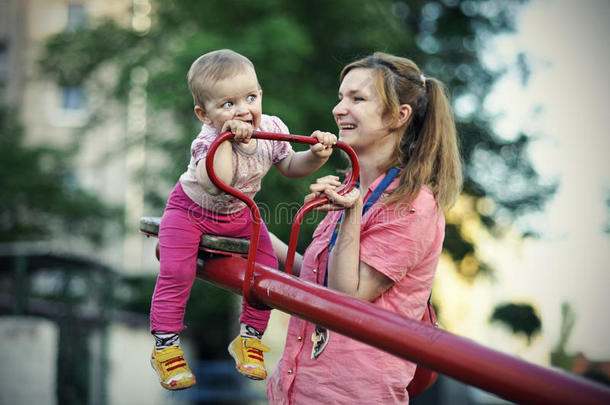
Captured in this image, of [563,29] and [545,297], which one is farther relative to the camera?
[563,29]

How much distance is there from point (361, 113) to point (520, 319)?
10.6m

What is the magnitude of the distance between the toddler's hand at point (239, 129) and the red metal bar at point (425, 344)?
397 mm

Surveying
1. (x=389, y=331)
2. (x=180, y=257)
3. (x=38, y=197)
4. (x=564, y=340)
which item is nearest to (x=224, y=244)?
(x=180, y=257)

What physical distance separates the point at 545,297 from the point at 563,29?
4657 millimetres

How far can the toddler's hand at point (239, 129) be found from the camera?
1.65 m

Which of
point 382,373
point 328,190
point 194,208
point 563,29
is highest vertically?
point 563,29

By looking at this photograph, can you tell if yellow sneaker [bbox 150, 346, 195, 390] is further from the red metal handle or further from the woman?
the woman

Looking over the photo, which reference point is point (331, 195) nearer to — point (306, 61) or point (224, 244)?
point (224, 244)

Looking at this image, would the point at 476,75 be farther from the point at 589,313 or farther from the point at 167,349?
the point at 167,349

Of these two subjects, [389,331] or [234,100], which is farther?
[234,100]

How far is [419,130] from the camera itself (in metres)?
2.22

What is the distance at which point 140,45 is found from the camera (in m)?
12.5

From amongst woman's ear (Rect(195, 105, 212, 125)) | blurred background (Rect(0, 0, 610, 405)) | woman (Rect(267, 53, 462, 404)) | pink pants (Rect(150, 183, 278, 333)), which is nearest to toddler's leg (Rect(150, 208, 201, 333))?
pink pants (Rect(150, 183, 278, 333))

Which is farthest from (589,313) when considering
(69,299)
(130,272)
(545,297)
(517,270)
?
(130,272)
